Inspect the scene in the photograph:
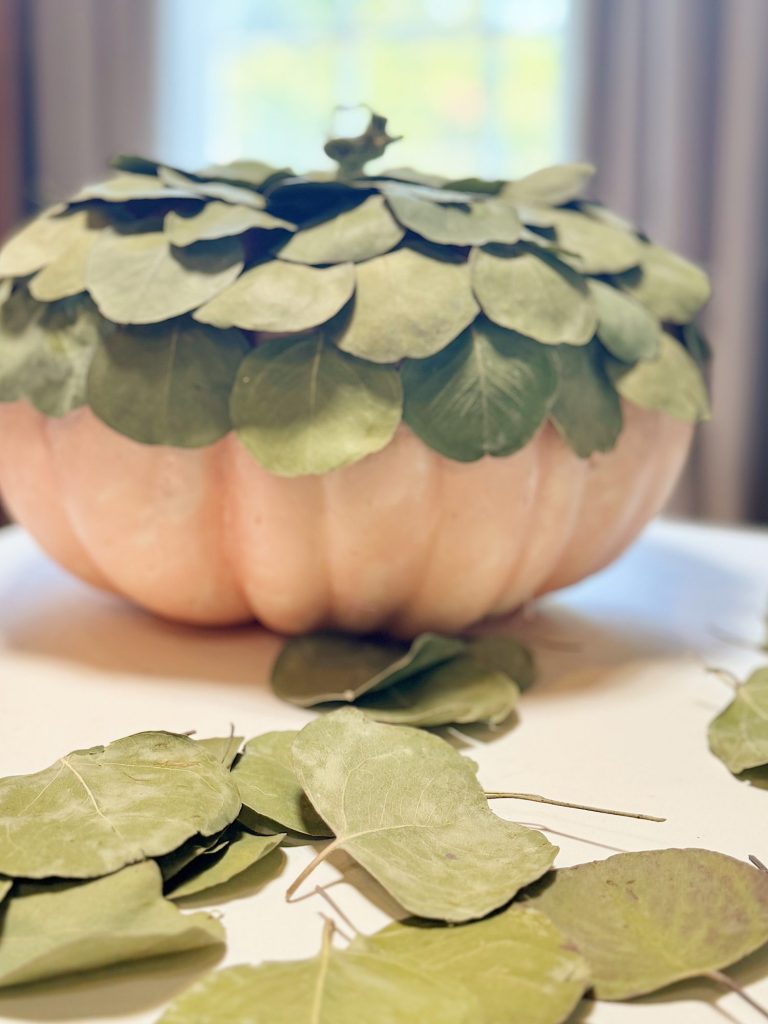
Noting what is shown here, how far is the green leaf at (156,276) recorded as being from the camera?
50cm

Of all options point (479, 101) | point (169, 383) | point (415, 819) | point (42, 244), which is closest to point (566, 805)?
point (415, 819)

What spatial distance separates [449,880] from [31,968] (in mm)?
128

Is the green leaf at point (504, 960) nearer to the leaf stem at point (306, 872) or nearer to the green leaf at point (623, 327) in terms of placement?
the leaf stem at point (306, 872)

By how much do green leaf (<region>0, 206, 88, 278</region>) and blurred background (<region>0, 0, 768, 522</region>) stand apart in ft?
3.99

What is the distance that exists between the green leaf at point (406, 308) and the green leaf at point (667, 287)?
14 centimetres

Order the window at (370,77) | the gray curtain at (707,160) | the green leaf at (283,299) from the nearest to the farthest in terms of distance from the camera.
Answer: the green leaf at (283,299)
the gray curtain at (707,160)
the window at (370,77)

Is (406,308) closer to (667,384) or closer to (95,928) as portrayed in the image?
(667,384)

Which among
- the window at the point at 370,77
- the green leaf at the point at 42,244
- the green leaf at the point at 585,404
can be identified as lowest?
the green leaf at the point at 585,404

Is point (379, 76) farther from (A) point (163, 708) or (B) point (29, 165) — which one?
(A) point (163, 708)

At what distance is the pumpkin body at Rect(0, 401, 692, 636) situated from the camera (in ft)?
1.72

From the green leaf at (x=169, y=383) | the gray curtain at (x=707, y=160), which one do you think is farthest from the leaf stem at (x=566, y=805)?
the gray curtain at (x=707, y=160)

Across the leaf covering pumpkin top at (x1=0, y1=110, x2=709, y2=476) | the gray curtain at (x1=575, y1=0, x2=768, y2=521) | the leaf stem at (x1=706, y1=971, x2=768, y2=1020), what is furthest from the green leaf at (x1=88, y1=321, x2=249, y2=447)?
the gray curtain at (x1=575, y1=0, x2=768, y2=521)

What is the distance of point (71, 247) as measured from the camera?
0.55 m

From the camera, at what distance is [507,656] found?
569 mm
